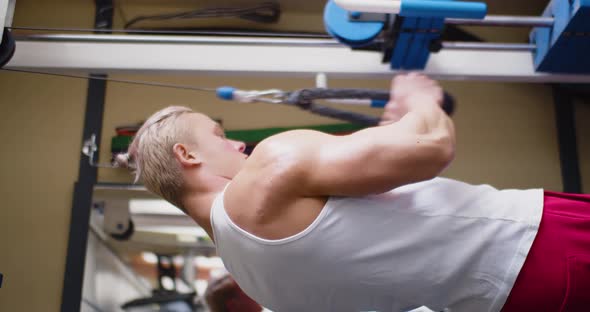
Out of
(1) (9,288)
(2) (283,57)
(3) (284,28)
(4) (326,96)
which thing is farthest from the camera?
(3) (284,28)

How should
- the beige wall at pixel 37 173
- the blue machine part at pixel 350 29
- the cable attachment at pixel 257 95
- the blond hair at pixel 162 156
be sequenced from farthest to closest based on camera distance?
the beige wall at pixel 37 173
the blue machine part at pixel 350 29
the cable attachment at pixel 257 95
the blond hair at pixel 162 156

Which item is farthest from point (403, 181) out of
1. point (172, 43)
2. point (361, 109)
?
point (361, 109)

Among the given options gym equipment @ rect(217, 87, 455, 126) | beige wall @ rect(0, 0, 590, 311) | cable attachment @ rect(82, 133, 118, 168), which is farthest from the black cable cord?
gym equipment @ rect(217, 87, 455, 126)

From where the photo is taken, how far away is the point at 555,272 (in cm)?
106

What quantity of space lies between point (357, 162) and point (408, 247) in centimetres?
19

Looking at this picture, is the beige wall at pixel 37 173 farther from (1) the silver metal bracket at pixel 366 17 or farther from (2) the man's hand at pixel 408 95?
(2) the man's hand at pixel 408 95

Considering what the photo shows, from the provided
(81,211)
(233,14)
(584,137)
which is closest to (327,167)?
(81,211)

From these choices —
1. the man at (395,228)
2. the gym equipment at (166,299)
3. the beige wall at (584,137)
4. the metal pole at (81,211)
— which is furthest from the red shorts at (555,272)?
the metal pole at (81,211)

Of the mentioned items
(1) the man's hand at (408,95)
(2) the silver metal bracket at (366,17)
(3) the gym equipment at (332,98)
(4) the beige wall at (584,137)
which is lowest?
(4) the beige wall at (584,137)

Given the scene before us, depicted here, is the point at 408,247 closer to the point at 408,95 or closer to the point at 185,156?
the point at 408,95

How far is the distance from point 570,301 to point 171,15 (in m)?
2.05

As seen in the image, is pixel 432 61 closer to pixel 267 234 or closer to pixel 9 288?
pixel 267 234

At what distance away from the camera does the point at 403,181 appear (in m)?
0.99

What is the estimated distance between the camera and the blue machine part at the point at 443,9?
1.41m
